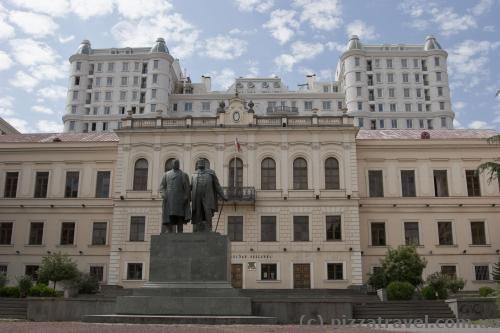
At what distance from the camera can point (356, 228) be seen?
1422 inches

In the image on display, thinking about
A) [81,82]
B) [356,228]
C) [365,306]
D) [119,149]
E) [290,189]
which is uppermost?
[81,82]

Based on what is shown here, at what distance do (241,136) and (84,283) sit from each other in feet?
47.0

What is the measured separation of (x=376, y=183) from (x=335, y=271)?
24.3ft

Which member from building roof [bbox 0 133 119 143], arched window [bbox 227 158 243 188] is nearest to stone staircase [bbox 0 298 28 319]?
arched window [bbox 227 158 243 188]

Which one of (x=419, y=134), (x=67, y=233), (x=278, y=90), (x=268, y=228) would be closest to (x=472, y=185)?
(x=419, y=134)

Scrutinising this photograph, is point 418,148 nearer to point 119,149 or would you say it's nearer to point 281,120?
point 281,120

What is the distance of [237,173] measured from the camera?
37812 millimetres

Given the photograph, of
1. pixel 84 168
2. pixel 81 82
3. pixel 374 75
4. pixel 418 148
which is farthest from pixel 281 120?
pixel 81 82

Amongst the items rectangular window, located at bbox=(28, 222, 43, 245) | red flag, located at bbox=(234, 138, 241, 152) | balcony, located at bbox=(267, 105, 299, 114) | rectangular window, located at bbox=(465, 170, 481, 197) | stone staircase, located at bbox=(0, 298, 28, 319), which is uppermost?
balcony, located at bbox=(267, 105, 299, 114)

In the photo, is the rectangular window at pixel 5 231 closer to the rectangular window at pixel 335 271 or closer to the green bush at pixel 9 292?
the green bush at pixel 9 292

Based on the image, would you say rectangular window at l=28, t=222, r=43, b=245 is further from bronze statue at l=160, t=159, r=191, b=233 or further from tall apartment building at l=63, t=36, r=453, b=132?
tall apartment building at l=63, t=36, r=453, b=132

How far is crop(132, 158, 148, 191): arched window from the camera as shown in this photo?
37906 mm

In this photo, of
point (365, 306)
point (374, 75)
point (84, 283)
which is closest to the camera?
point (365, 306)

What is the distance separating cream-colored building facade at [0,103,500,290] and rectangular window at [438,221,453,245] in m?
0.07
